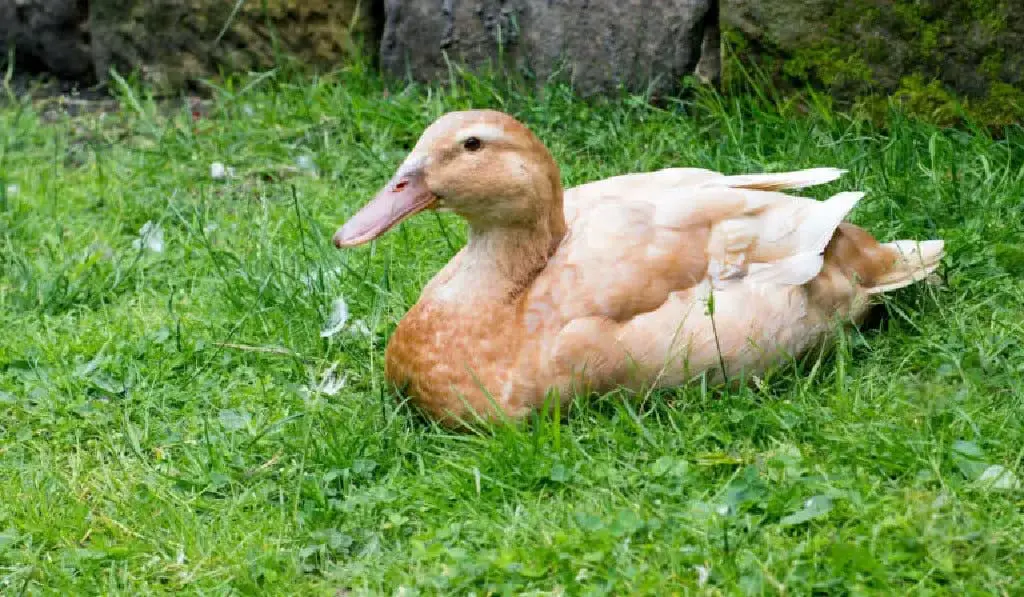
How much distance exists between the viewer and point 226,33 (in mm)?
6250

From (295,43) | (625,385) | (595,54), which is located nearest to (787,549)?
(625,385)

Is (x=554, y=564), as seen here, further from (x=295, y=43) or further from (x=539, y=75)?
(x=295, y=43)

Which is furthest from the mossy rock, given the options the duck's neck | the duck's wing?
the duck's neck

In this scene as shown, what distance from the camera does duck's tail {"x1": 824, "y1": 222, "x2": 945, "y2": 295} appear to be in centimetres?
397

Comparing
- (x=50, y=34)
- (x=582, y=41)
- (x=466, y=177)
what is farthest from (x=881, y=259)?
(x=50, y=34)

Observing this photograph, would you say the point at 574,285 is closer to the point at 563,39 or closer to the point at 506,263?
the point at 506,263

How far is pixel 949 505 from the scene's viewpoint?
3053 millimetres

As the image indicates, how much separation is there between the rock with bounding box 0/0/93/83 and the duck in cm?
363

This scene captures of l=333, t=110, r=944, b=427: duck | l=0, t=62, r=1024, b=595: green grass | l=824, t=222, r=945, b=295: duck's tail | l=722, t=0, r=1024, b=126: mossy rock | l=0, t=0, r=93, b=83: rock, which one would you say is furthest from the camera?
l=0, t=0, r=93, b=83: rock

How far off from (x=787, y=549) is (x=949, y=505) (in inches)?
15.7

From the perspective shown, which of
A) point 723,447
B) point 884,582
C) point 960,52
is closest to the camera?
point 884,582

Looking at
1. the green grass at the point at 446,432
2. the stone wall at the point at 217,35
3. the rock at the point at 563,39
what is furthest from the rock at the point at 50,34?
the rock at the point at 563,39

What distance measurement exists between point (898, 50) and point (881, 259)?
1219 millimetres

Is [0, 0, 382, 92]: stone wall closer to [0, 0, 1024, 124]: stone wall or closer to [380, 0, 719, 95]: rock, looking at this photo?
[0, 0, 1024, 124]: stone wall
